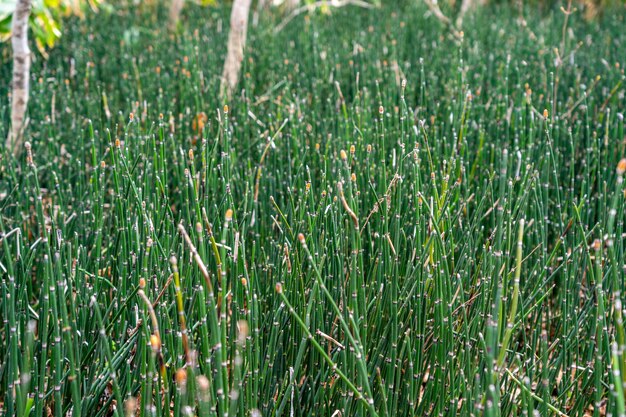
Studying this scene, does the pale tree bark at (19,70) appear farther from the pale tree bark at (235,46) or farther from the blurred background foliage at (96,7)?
the pale tree bark at (235,46)

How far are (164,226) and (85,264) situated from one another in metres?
0.18

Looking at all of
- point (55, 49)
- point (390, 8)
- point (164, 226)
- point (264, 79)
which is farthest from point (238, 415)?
point (390, 8)

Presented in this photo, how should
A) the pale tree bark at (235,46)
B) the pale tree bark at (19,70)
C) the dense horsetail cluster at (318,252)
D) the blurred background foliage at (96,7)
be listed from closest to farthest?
1. the dense horsetail cluster at (318,252)
2. the pale tree bark at (19,70)
3. the blurred background foliage at (96,7)
4. the pale tree bark at (235,46)

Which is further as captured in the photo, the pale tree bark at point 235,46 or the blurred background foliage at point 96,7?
the pale tree bark at point 235,46

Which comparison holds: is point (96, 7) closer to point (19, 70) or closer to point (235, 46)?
point (235, 46)

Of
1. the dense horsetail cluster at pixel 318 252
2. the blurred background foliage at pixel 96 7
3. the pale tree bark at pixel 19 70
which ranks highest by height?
the blurred background foliage at pixel 96 7

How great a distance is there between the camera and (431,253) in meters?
1.24

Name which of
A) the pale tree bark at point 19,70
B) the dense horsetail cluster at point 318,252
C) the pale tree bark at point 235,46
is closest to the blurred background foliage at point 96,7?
the dense horsetail cluster at point 318,252

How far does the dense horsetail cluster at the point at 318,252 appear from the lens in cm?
104

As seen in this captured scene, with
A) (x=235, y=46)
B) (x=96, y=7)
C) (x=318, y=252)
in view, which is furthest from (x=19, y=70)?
(x=96, y=7)

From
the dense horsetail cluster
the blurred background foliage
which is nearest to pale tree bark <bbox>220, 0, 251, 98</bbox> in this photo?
the dense horsetail cluster

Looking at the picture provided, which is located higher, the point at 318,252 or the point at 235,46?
the point at 235,46

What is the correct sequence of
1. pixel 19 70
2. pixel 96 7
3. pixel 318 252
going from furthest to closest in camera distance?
1. pixel 96 7
2. pixel 19 70
3. pixel 318 252

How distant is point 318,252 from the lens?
4.37ft
